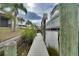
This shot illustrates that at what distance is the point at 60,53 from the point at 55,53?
0.17 feet

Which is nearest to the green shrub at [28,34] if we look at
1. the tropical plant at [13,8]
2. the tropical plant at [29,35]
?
the tropical plant at [29,35]

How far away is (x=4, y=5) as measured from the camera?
1.85 metres

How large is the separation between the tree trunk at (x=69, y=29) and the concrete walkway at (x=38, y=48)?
184 mm

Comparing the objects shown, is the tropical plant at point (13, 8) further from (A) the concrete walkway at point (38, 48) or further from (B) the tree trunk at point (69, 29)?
(B) the tree trunk at point (69, 29)

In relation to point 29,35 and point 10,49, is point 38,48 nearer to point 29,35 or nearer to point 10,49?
point 29,35

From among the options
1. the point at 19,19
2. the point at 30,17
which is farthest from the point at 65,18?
the point at 19,19

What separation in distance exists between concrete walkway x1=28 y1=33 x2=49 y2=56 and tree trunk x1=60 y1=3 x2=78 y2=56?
7.2 inches

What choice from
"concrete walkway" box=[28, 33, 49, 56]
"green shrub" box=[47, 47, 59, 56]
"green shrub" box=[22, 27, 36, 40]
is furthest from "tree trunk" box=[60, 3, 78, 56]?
"green shrub" box=[22, 27, 36, 40]

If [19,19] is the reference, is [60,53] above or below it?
Answer: below

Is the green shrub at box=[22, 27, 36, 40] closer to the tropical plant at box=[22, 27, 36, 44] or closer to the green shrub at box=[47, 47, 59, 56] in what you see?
the tropical plant at box=[22, 27, 36, 44]

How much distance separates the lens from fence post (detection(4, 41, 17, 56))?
184 centimetres

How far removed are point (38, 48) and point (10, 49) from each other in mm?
288

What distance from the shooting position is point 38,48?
189cm

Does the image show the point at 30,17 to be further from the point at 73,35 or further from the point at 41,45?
the point at 73,35
